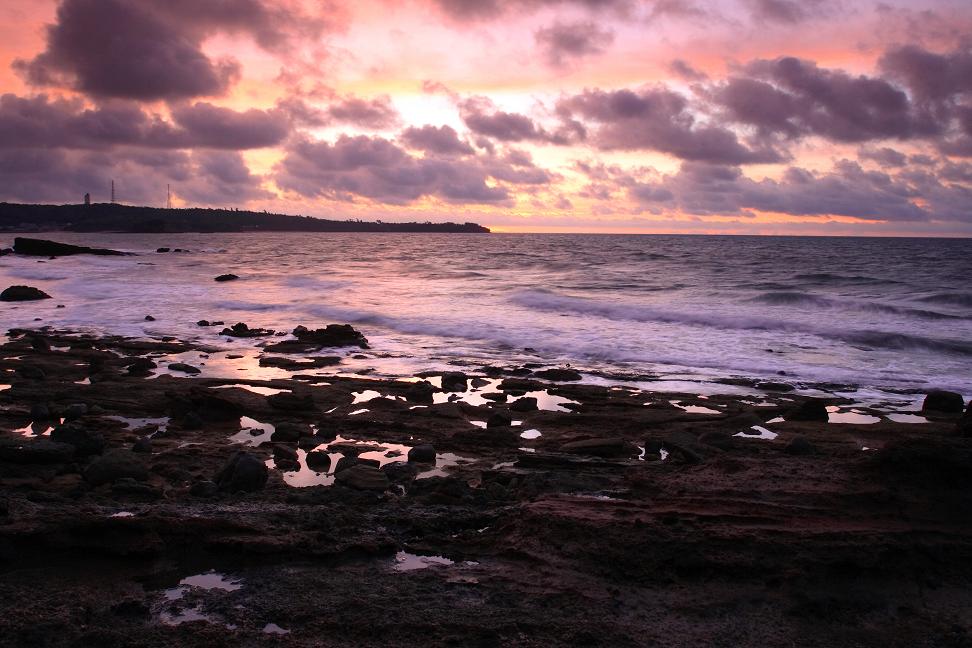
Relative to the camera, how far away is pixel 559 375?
39.8 ft

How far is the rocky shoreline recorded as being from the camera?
398 cm

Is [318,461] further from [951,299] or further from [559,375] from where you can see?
[951,299]

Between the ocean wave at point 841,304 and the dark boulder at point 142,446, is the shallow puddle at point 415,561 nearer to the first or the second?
the dark boulder at point 142,446

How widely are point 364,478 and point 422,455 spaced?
3.50 ft

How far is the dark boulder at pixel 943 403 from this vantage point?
9.95 m

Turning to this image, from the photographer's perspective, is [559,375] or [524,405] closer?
[524,405]

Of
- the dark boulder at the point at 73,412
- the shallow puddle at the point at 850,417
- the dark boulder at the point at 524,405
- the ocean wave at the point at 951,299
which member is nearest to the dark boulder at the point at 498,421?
the dark boulder at the point at 524,405

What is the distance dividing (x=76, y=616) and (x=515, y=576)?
2522 millimetres

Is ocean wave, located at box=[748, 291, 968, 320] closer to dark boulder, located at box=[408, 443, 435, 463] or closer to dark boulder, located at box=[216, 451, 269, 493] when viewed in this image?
dark boulder, located at box=[408, 443, 435, 463]

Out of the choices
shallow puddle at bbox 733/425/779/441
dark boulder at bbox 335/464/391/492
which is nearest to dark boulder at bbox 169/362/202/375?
dark boulder at bbox 335/464/391/492

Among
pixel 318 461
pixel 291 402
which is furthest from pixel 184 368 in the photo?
pixel 318 461

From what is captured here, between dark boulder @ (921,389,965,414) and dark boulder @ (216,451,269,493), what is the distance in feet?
29.6

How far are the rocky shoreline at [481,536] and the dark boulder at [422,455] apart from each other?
0.04 meters

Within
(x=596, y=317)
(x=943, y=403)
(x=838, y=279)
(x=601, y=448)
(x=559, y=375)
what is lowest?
(x=601, y=448)
